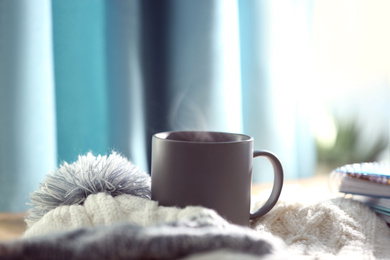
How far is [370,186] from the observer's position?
0.52 meters

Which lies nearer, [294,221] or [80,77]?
[294,221]

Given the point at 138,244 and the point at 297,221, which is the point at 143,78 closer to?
the point at 297,221

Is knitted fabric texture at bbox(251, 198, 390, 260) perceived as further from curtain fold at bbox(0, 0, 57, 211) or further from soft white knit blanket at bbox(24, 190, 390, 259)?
curtain fold at bbox(0, 0, 57, 211)

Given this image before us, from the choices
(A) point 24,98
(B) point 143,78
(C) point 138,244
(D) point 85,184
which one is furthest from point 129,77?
(C) point 138,244

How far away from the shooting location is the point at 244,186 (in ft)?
1.36

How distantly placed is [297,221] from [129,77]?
497 millimetres

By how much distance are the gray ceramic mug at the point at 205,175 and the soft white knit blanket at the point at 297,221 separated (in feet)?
0.09

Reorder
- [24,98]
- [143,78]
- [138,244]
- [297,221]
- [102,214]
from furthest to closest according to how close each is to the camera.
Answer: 1. [143,78]
2. [24,98]
3. [297,221]
4. [102,214]
5. [138,244]

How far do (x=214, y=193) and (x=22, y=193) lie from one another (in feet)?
1.67

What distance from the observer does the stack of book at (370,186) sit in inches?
19.9

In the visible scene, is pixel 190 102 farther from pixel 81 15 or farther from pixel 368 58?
pixel 368 58

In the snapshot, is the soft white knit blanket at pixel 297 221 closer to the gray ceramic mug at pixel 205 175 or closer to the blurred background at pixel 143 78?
the gray ceramic mug at pixel 205 175

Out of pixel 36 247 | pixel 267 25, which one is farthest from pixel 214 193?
pixel 267 25

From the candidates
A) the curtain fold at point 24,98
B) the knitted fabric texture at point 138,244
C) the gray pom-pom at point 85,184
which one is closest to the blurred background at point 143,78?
the curtain fold at point 24,98
